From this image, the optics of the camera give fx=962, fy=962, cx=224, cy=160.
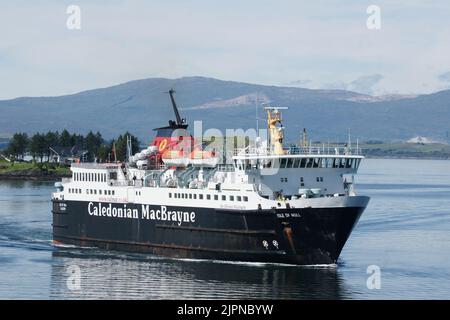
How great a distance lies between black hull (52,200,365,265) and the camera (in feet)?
137

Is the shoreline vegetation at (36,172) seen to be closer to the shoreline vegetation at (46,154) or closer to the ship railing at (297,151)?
the shoreline vegetation at (46,154)

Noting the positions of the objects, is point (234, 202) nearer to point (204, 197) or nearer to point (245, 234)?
point (245, 234)

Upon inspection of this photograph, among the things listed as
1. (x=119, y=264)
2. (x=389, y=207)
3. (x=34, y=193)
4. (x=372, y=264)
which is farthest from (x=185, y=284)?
(x=34, y=193)

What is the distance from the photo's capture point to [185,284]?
4012cm

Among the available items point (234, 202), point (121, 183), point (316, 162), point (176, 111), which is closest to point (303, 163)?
point (316, 162)

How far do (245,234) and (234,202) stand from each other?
150 centimetres

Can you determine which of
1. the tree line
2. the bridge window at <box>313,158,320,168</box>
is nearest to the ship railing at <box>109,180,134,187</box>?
the bridge window at <box>313,158,320,168</box>

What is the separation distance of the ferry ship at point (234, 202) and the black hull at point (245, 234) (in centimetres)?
4

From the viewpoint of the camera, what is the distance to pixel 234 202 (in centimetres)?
4278

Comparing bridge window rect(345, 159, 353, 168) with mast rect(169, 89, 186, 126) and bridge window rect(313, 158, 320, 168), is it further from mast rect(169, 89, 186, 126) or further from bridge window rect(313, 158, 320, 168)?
mast rect(169, 89, 186, 126)

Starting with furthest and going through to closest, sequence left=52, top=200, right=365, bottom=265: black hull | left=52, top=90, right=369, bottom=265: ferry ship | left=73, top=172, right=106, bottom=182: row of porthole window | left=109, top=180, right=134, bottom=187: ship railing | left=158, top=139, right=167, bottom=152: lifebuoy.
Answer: left=158, top=139, right=167, bottom=152: lifebuoy < left=73, top=172, right=106, bottom=182: row of porthole window < left=109, top=180, right=134, bottom=187: ship railing < left=52, top=90, right=369, bottom=265: ferry ship < left=52, top=200, right=365, bottom=265: black hull

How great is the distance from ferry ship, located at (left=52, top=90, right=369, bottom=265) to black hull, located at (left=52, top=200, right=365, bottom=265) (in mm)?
44

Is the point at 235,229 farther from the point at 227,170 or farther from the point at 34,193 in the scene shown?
the point at 34,193
